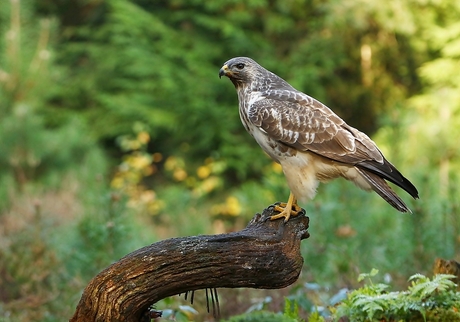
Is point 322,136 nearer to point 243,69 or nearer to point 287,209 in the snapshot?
point 287,209

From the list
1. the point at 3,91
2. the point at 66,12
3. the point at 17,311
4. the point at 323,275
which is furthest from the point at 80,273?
the point at 66,12

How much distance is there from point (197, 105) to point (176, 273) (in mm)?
7855

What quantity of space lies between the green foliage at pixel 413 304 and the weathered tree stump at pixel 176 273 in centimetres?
A: 34

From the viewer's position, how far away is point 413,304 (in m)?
3.24

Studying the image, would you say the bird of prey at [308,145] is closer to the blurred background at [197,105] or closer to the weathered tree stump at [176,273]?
the weathered tree stump at [176,273]

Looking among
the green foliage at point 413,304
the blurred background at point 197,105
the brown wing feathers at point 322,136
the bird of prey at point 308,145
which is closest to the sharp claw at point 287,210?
the bird of prey at point 308,145

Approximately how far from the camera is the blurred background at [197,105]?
762 cm

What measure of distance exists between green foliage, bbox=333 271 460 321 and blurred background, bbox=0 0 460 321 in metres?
2.74

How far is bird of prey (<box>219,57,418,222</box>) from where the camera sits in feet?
13.0

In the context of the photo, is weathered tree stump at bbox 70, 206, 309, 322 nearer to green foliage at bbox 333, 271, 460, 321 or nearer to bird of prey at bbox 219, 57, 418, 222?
green foliage at bbox 333, 271, 460, 321

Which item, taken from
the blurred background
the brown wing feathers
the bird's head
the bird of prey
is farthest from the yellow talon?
the blurred background

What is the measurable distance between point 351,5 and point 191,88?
9.30 ft

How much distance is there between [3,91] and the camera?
9977 mm

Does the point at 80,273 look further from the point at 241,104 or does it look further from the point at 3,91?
the point at 3,91
